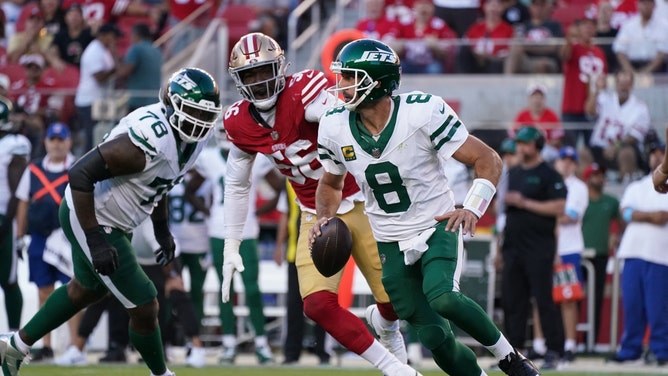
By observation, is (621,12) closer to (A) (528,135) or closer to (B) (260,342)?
(A) (528,135)

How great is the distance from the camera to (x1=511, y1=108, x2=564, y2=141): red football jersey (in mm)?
12602

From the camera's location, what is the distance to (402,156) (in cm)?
624

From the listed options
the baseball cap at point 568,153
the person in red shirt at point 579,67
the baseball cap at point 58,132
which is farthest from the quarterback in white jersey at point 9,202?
the person in red shirt at point 579,67

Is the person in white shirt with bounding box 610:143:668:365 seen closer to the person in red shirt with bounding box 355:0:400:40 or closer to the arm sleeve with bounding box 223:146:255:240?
the person in red shirt with bounding box 355:0:400:40

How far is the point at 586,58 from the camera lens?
43.8 feet

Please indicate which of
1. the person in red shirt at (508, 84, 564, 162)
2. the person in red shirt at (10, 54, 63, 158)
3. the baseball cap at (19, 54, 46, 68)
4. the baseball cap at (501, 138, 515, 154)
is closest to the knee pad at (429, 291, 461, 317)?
the baseball cap at (501, 138, 515, 154)

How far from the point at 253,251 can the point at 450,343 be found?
4660 millimetres

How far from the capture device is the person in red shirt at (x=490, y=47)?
13.8 m

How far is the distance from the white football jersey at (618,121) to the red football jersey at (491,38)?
53.5 inches

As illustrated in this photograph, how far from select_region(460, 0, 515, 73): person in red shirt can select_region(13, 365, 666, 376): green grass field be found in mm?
4983

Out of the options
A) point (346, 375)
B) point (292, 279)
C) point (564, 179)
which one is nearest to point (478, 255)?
point (564, 179)

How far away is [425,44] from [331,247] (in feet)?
25.5

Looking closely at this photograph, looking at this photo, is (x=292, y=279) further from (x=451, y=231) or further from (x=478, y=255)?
(x=451, y=231)

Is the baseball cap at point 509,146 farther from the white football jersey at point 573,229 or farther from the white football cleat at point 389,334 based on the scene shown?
the white football cleat at point 389,334
